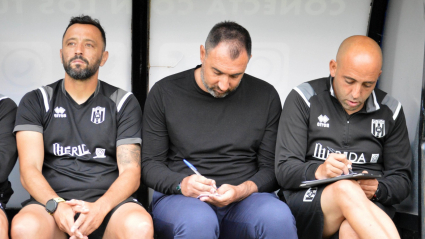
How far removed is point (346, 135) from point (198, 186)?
0.98m

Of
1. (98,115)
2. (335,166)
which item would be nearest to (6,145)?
(98,115)

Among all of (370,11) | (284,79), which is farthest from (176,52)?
(370,11)

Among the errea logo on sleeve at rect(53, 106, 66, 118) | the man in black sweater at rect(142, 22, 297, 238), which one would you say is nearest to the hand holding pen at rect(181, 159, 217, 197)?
the man in black sweater at rect(142, 22, 297, 238)

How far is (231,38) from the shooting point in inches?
122

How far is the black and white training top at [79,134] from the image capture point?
312 cm

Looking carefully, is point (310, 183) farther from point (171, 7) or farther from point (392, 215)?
point (171, 7)

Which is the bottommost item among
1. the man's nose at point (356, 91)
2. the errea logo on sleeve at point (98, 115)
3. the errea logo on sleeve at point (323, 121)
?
the errea logo on sleeve at point (98, 115)

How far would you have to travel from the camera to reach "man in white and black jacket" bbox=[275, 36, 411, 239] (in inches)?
118

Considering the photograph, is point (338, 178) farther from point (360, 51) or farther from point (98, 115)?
point (98, 115)

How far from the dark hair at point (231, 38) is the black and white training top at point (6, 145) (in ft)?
4.24

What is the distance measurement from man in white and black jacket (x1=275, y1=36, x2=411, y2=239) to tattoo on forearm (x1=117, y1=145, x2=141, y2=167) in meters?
0.86

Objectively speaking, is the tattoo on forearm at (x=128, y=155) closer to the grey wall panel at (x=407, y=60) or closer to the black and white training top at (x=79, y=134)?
the black and white training top at (x=79, y=134)

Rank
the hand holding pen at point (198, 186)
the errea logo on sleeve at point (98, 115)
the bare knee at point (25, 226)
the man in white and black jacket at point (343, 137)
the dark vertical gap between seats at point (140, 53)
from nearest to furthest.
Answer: the bare knee at point (25, 226) < the hand holding pen at point (198, 186) < the man in white and black jacket at point (343, 137) < the errea logo on sleeve at point (98, 115) < the dark vertical gap between seats at point (140, 53)

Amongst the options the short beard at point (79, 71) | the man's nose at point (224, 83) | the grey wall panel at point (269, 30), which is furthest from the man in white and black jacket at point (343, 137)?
the short beard at point (79, 71)
